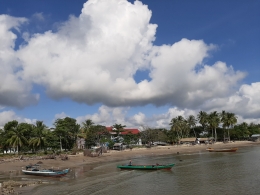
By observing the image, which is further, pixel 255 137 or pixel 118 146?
pixel 255 137

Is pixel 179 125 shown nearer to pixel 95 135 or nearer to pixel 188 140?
pixel 188 140

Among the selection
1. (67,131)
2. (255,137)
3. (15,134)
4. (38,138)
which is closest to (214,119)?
(255,137)

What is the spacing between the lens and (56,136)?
8062 cm

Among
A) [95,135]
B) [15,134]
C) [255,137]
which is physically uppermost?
[15,134]

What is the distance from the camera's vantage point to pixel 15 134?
71.1 meters

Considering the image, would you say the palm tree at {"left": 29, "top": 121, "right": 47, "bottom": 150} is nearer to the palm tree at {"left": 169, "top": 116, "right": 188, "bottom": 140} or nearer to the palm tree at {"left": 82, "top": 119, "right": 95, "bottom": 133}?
the palm tree at {"left": 82, "top": 119, "right": 95, "bottom": 133}

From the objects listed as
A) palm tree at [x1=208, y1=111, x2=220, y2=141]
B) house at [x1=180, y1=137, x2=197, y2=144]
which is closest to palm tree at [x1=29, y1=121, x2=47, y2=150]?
house at [x1=180, y1=137, x2=197, y2=144]

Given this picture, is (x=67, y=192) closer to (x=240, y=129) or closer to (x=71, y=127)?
(x=71, y=127)

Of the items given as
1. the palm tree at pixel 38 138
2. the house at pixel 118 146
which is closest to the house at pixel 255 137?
the house at pixel 118 146

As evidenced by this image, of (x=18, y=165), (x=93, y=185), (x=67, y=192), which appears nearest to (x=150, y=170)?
(x=93, y=185)

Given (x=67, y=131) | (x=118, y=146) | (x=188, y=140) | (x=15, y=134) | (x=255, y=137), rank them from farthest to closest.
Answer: (x=255, y=137) → (x=188, y=140) → (x=118, y=146) → (x=67, y=131) → (x=15, y=134)

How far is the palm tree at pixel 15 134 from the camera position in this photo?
7038cm

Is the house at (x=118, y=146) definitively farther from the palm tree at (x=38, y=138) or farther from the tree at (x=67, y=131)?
the palm tree at (x=38, y=138)

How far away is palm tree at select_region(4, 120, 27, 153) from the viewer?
70.4m
